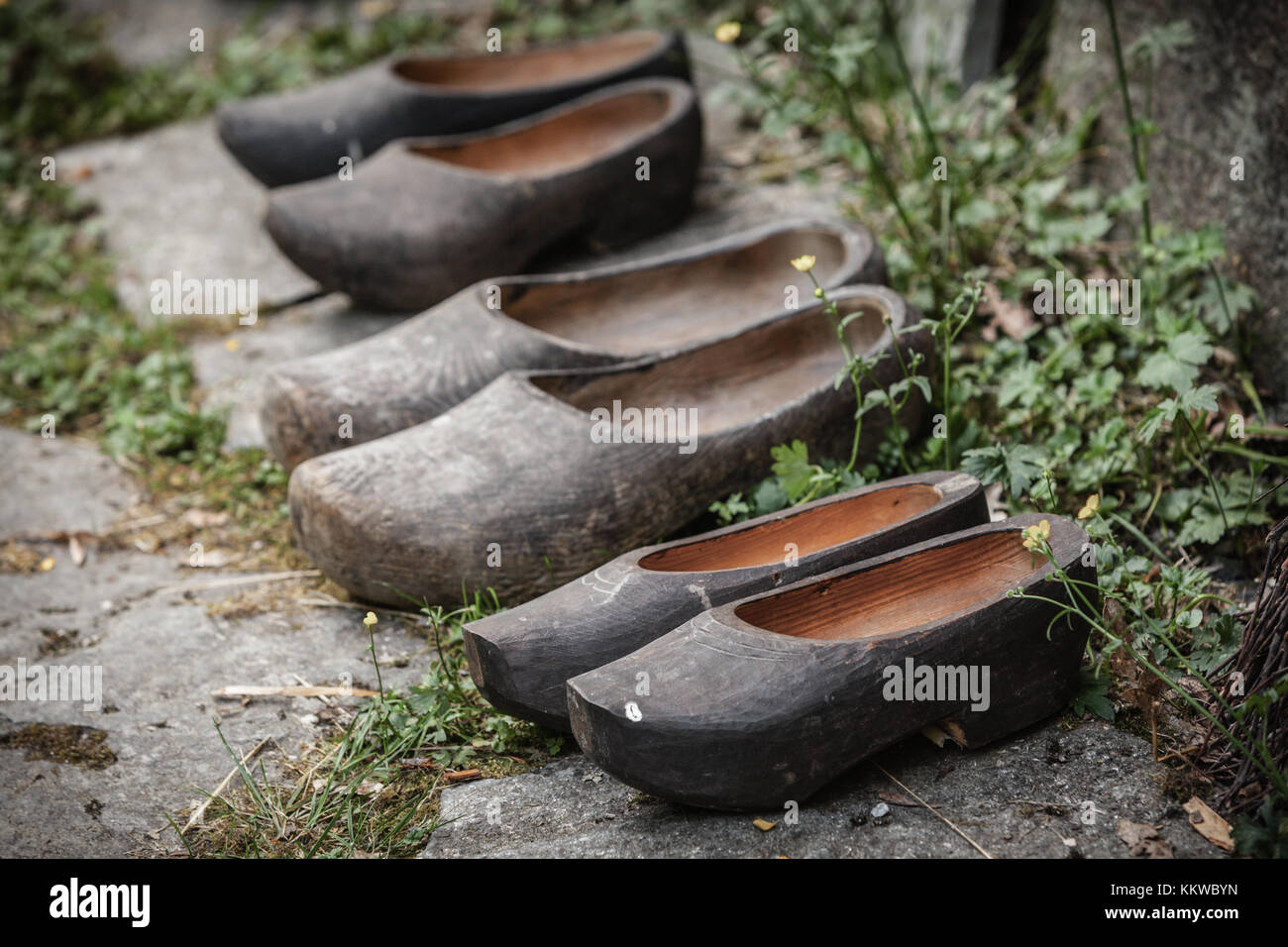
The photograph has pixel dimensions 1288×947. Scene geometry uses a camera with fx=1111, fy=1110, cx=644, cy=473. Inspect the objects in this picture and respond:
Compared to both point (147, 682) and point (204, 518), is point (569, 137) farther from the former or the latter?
point (147, 682)

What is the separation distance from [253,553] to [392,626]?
0.45m

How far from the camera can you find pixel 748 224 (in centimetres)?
332

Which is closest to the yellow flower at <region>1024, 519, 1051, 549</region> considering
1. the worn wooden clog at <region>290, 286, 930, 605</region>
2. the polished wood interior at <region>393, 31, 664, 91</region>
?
the worn wooden clog at <region>290, 286, 930, 605</region>

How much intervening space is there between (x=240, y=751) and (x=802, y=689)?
3.07ft

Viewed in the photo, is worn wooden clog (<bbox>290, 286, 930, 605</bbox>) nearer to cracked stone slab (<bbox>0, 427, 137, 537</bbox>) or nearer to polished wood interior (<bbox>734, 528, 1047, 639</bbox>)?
polished wood interior (<bbox>734, 528, 1047, 639</bbox>)

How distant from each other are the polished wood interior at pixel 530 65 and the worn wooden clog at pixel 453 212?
641 mm

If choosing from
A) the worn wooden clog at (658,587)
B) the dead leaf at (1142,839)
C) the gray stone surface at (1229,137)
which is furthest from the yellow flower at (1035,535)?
the gray stone surface at (1229,137)

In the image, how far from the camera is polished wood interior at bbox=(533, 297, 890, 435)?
228 centimetres

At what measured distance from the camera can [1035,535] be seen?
1574 millimetres

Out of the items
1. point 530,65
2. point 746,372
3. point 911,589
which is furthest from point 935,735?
point 530,65

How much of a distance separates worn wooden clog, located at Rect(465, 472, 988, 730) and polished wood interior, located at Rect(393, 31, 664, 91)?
7.88 feet

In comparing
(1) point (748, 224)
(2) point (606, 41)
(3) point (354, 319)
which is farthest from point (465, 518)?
(2) point (606, 41)

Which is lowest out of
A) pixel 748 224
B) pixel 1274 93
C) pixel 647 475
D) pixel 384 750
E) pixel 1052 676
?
pixel 384 750

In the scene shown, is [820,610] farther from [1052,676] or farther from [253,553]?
[253,553]
